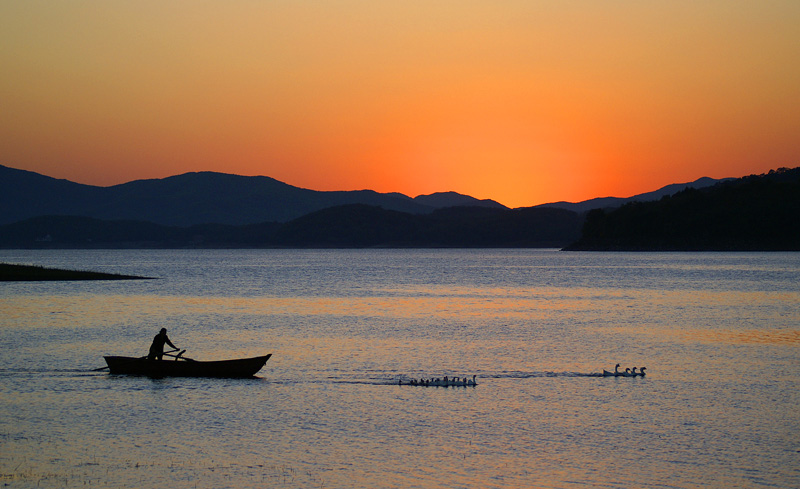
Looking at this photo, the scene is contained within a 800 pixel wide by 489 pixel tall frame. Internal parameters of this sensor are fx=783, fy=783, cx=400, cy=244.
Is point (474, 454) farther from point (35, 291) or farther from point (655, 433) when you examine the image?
point (35, 291)

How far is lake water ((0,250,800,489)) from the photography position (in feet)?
64.1

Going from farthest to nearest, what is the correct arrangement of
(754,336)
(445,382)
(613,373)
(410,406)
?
(754,336) → (613,373) → (445,382) → (410,406)

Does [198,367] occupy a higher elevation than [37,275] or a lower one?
lower

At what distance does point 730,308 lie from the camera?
67938 mm

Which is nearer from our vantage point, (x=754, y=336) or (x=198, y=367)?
(x=198, y=367)

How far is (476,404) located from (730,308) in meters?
48.2

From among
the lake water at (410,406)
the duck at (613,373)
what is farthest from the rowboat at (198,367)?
the duck at (613,373)

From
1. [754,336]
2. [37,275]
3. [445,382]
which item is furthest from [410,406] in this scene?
[37,275]

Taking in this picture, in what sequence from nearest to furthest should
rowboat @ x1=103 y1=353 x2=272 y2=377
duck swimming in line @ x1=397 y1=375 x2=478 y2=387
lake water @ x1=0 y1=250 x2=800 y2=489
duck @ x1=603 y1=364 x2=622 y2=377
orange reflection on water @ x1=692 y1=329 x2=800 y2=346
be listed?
1. lake water @ x1=0 y1=250 x2=800 y2=489
2. duck swimming in line @ x1=397 y1=375 x2=478 y2=387
3. rowboat @ x1=103 y1=353 x2=272 y2=377
4. duck @ x1=603 y1=364 x2=622 y2=377
5. orange reflection on water @ x1=692 y1=329 x2=800 y2=346

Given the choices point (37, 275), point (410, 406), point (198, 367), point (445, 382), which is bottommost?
point (410, 406)

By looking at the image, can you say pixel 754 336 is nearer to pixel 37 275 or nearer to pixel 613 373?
pixel 613 373

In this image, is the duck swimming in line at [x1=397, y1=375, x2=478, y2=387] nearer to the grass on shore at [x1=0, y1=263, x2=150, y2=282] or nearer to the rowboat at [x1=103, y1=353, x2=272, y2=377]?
the rowboat at [x1=103, y1=353, x2=272, y2=377]

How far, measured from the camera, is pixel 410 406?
88.7 feet

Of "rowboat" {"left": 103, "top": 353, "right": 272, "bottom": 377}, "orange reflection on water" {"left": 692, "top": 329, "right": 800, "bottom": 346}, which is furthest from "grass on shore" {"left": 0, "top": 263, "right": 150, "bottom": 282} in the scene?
"orange reflection on water" {"left": 692, "top": 329, "right": 800, "bottom": 346}
